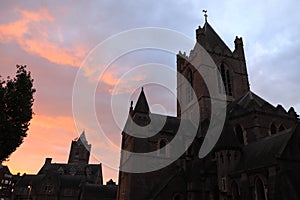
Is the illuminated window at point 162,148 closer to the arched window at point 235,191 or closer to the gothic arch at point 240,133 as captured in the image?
the gothic arch at point 240,133

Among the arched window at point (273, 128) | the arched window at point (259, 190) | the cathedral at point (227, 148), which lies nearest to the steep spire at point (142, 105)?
the cathedral at point (227, 148)

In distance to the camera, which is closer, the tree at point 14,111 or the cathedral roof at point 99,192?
the tree at point 14,111

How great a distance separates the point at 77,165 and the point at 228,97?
59.8 meters

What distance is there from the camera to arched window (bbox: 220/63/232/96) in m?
43.1

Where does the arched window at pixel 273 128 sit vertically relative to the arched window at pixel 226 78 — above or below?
below

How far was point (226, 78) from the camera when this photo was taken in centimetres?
4391

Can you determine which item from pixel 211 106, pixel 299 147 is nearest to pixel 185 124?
pixel 211 106

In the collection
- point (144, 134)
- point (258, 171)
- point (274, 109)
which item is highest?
point (274, 109)

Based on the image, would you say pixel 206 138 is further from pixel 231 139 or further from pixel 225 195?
pixel 225 195

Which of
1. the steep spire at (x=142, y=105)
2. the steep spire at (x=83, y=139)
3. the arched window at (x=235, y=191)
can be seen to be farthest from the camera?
the steep spire at (x=83, y=139)

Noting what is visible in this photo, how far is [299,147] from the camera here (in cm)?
2070

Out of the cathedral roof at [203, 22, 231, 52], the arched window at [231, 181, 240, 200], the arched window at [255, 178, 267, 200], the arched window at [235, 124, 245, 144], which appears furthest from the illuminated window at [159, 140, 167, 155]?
the cathedral roof at [203, 22, 231, 52]

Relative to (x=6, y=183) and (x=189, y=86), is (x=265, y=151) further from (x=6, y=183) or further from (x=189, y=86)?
(x=6, y=183)

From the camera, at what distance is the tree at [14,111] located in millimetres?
15617
